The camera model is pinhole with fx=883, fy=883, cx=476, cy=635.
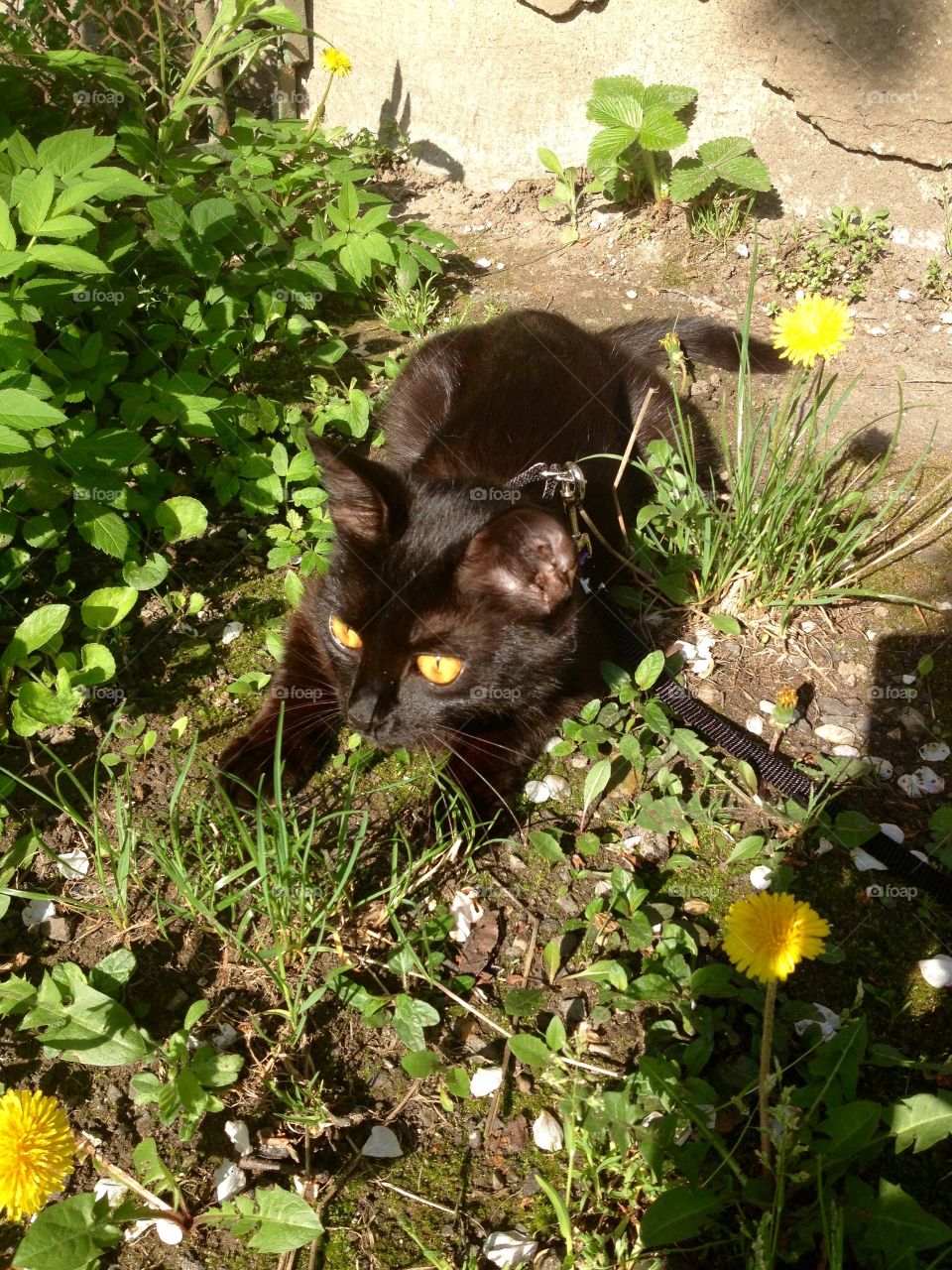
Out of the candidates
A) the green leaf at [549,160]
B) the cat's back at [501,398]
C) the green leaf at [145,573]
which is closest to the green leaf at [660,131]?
the green leaf at [549,160]

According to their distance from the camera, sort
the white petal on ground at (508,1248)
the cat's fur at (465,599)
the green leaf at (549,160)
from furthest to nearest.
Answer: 1. the green leaf at (549,160)
2. the cat's fur at (465,599)
3. the white petal on ground at (508,1248)

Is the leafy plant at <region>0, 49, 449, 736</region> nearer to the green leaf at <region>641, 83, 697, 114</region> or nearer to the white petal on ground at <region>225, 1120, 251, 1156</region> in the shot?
the white petal on ground at <region>225, 1120, 251, 1156</region>

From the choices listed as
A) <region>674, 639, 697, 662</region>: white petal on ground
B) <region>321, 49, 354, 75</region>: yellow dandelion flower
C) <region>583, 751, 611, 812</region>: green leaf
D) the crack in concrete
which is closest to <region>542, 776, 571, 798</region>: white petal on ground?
<region>583, 751, 611, 812</region>: green leaf

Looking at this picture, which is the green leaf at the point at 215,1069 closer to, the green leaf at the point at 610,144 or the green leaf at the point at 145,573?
the green leaf at the point at 145,573

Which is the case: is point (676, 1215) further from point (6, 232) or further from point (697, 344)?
point (697, 344)

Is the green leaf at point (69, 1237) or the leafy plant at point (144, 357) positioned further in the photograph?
the leafy plant at point (144, 357)

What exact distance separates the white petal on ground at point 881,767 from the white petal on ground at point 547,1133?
128 centimetres

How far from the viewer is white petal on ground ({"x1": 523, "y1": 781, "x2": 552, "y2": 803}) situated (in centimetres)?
240

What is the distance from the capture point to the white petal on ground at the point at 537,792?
2404 mm

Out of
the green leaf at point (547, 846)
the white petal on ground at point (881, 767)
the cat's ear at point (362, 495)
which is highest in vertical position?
the cat's ear at point (362, 495)

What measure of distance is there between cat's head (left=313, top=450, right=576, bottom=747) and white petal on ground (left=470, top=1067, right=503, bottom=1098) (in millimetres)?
761

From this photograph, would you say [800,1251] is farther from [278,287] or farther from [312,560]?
[278,287]

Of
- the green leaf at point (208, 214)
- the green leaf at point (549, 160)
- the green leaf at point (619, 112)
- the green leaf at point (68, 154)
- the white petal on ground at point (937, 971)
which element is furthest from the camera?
the green leaf at point (549, 160)

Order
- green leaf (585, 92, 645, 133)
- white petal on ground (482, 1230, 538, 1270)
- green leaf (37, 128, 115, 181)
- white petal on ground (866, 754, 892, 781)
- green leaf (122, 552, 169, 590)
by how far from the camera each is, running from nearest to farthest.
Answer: white petal on ground (482, 1230, 538, 1270) → green leaf (37, 128, 115, 181) → white petal on ground (866, 754, 892, 781) → green leaf (122, 552, 169, 590) → green leaf (585, 92, 645, 133)
